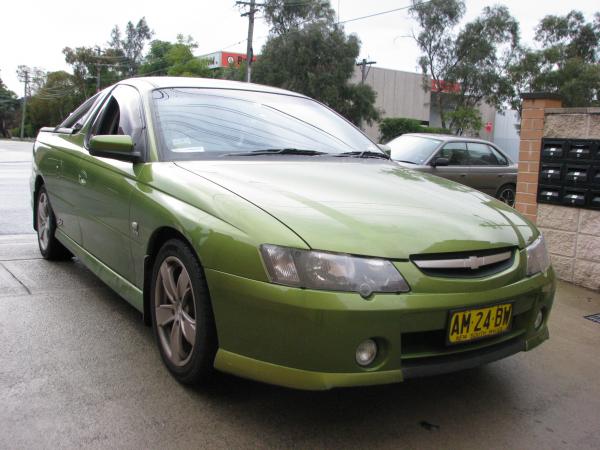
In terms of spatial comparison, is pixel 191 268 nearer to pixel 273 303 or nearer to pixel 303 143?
pixel 273 303

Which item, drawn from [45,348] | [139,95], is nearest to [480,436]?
[45,348]

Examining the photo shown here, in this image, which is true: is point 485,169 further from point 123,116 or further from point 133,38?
point 133,38

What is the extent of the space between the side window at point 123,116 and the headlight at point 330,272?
139 cm

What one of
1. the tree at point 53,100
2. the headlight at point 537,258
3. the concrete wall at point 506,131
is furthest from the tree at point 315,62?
the tree at point 53,100

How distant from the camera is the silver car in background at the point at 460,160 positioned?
945 centimetres

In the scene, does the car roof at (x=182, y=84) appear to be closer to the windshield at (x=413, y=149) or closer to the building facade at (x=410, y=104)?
the windshield at (x=413, y=149)

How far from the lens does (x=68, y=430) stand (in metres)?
2.37

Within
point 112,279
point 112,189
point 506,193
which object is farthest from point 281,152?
point 506,193

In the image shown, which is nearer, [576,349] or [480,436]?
[480,436]

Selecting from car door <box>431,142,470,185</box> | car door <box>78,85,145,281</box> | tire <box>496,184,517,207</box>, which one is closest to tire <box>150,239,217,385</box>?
car door <box>78,85,145,281</box>

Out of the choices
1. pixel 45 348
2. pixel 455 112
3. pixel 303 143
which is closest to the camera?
pixel 45 348

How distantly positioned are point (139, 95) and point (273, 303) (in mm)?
1971

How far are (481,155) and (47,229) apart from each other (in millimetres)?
7918

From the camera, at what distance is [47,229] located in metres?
4.92
